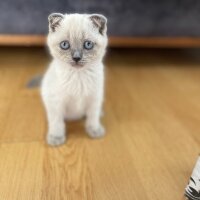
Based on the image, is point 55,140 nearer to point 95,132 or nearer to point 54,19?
point 95,132

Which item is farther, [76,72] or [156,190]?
[76,72]

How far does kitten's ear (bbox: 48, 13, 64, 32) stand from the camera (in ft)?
3.21

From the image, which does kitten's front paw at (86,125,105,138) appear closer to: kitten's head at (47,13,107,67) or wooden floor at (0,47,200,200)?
wooden floor at (0,47,200,200)

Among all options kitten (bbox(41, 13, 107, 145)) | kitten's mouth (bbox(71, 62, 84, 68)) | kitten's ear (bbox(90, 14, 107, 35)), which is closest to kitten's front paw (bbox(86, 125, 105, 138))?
kitten (bbox(41, 13, 107, 145))

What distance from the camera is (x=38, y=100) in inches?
59.3

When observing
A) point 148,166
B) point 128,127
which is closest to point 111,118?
point 128,127

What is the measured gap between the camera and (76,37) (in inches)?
38.4

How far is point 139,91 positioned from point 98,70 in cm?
59

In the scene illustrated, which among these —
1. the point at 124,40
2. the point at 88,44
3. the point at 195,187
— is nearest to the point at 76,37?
the point at 88,44

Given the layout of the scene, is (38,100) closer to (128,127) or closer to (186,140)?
(128,127)

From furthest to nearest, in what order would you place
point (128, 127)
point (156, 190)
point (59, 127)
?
point (128, 127) < point (59, 127) < point (156, 190)

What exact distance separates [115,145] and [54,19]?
1.77 ft

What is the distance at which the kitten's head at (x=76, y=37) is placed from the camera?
3.20 feet

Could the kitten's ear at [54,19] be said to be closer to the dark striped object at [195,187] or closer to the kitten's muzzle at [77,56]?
the kitten's muzzle at [77,56]
